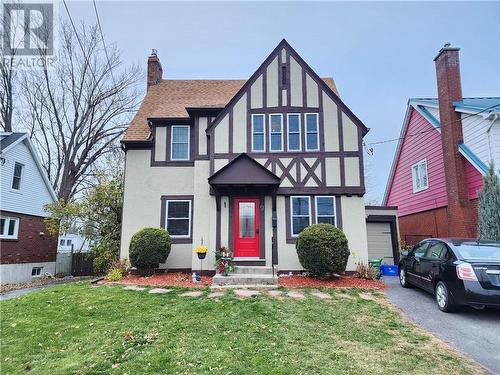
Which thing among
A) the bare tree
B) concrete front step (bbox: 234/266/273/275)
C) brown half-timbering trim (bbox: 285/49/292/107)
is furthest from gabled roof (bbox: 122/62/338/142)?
the bare tree

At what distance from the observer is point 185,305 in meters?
7.65

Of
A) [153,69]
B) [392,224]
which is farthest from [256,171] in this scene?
[153,69]

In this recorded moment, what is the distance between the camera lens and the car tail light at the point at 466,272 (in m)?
6.74

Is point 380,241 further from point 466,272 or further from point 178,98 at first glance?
point 178,98

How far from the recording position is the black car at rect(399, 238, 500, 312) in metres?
6.63

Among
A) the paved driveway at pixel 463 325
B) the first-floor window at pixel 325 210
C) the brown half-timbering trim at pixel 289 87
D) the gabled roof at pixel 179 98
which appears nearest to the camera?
the paved driveway at pixel 463 325

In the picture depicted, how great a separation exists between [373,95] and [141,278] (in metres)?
44.6

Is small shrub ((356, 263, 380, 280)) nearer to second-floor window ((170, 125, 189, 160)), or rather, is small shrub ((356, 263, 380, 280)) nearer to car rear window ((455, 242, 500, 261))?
car rear window ((455, 242, 500, 261))

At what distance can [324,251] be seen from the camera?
10.2 metres

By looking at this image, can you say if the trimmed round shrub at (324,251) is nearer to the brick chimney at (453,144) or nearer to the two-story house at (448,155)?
the brick chimney at (453,144)

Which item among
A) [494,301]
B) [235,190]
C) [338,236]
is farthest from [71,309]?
[494,301]

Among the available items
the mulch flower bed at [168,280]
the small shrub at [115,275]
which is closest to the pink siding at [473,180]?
the mulch flower bed at [168,280]

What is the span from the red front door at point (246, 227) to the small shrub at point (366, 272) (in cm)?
365

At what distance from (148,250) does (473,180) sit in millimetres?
12454
